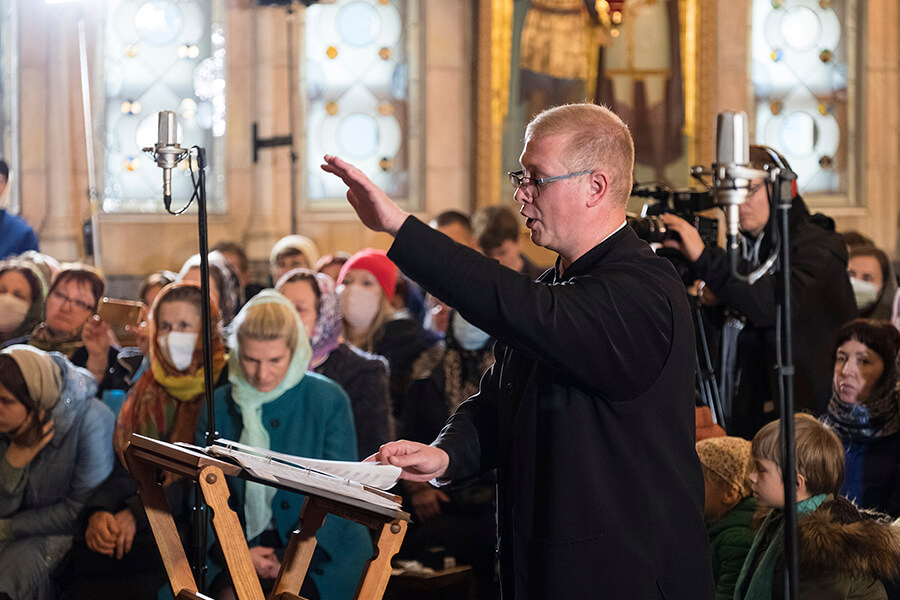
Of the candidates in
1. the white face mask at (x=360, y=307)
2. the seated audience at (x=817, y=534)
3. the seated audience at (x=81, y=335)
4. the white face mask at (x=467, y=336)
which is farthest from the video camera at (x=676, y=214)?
the seated audience at (x=81, y=335)

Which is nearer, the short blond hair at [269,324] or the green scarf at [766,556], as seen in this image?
the green scarf at [766,556]

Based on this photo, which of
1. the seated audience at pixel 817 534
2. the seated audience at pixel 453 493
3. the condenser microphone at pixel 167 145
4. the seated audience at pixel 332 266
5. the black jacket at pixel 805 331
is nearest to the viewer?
the seated audience at pixel 817 534

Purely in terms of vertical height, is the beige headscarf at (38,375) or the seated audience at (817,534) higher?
the beige headscarf at (38,375)

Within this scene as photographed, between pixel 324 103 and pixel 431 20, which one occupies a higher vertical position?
pixel 431 20

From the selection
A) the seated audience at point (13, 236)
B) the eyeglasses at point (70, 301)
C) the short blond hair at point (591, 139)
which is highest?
the short blond hair at point (591, 139)

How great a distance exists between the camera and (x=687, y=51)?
29.2 ft

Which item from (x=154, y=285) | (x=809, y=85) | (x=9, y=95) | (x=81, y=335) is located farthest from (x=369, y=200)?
(x=809, y=85)

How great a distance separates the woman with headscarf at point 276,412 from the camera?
409 centimetres

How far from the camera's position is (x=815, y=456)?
128 inches

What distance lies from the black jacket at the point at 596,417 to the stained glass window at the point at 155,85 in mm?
6823

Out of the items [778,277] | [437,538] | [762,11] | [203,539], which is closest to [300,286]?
[437,538]

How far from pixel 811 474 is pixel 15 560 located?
2.73 m

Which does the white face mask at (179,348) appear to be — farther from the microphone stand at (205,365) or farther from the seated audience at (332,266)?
the seated audience at (332,266)

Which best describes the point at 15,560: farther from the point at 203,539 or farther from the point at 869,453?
the point at 869,453
